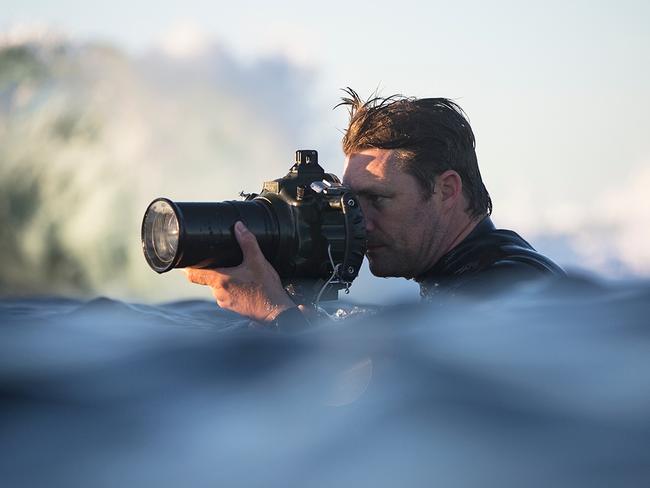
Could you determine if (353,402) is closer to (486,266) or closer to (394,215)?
(486,266)

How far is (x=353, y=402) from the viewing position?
2.46 meters

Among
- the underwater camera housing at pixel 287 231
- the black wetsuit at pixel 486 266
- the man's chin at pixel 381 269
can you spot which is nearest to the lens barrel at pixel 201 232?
the underwater camera housing at pixel 287 231

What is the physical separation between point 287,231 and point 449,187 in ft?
4.05

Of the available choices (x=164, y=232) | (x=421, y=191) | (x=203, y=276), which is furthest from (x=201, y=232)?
(x=421, y=191)

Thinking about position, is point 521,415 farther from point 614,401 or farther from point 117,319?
point 117,319

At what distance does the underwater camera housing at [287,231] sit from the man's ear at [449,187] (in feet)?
2.62

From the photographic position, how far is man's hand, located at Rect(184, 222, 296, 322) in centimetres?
371

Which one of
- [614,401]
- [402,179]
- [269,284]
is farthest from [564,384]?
[402,179]

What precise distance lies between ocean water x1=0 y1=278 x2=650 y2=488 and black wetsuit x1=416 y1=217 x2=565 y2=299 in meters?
0.44

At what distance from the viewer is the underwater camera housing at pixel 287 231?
3570mm

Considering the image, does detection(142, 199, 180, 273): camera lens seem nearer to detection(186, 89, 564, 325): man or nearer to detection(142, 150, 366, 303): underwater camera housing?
detection(142, 150, 366, 303): underwater camera housing

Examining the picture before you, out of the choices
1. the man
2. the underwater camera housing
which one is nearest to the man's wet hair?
the man

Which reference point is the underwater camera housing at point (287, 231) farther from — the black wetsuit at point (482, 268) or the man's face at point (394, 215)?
the man's face at point (394, 215)

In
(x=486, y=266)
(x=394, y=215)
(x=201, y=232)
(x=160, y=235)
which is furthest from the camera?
(x=394, y=215)
